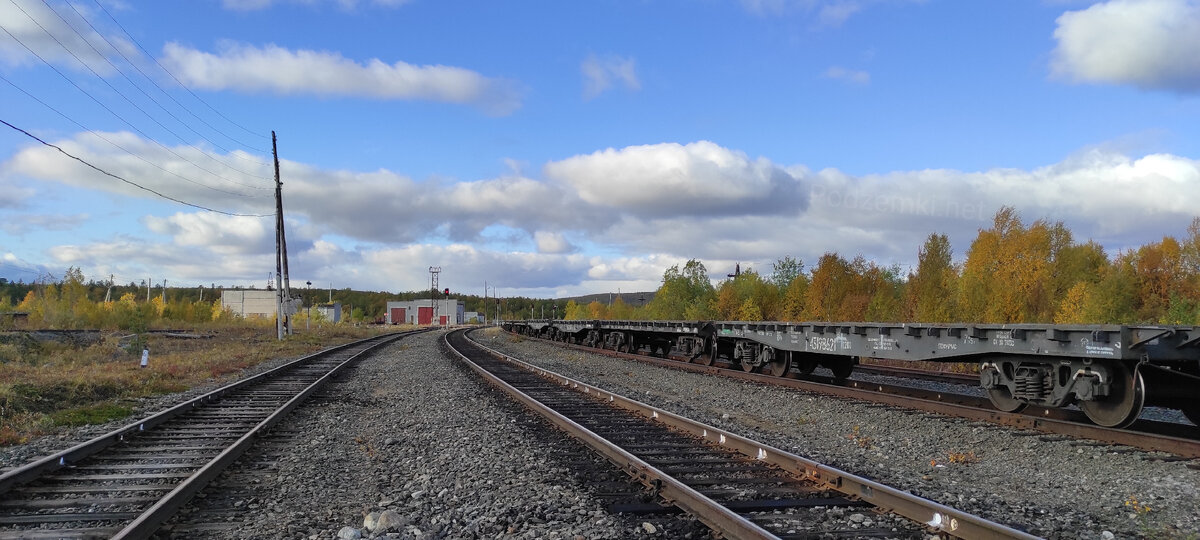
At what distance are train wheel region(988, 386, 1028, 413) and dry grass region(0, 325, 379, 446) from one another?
41.6 feet

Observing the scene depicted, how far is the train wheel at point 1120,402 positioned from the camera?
8305 mm

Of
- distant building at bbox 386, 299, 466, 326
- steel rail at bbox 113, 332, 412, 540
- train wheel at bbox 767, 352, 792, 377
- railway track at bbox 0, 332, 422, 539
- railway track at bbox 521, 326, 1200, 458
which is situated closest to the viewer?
steel rail at bbox 113, 332, 412, 540

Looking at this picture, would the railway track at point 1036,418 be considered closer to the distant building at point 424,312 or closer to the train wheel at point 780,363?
the train wheel at point 780,363

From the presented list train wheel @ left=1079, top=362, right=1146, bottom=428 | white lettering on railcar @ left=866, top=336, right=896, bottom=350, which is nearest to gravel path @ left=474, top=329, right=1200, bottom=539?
train wheel @ left=1079, top=362, right=1146, bottom=428

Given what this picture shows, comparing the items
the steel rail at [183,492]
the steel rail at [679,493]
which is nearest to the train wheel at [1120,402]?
the steel rail at [679,493]

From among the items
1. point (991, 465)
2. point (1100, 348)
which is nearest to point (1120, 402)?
point (1100, 348)

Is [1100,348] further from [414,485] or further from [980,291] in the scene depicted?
[980,291]

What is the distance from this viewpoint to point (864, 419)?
1066 cm

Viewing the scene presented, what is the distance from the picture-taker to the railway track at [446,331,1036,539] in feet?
15.6

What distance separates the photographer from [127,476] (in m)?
6.60

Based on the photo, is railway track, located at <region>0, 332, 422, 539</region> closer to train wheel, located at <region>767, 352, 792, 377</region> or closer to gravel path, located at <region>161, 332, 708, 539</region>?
gravel path, located at <region>161, 332, 708, 539</region>

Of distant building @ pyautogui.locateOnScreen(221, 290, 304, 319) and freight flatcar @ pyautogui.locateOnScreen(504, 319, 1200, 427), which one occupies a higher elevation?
distant building @ pyautogui.locateOnScreen(221, 290, 304, 319)

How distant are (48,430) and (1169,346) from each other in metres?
13.8

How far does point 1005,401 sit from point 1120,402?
1.67m
